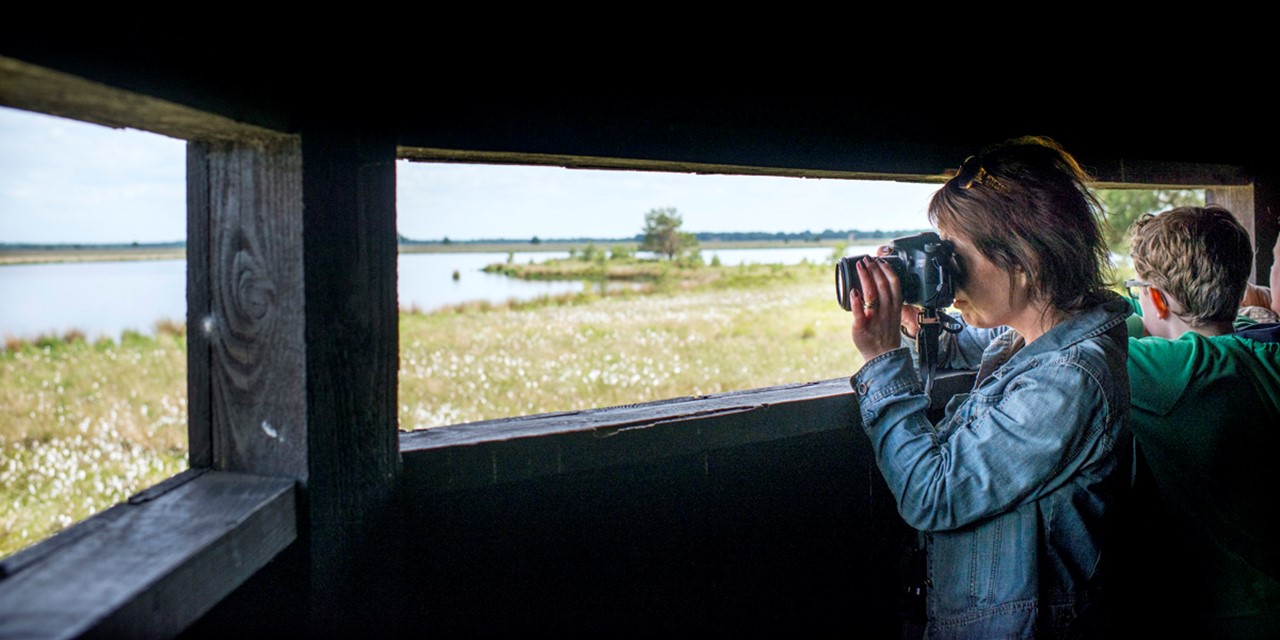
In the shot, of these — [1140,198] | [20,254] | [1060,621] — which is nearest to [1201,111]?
[1060,621]

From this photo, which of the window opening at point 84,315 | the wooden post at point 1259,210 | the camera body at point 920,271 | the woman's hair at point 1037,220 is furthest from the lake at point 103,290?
the wooden post at point 1259,210

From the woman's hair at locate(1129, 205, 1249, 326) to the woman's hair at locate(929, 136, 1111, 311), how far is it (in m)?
0.37

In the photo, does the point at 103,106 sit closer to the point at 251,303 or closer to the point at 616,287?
the point at 251,303

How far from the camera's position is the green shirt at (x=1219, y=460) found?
1.46m

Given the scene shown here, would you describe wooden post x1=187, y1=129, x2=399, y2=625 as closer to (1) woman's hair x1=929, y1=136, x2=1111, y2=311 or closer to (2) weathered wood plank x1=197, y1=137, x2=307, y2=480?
(2) weathered wood plank x1=197, y1=137, x2=307, y2=480

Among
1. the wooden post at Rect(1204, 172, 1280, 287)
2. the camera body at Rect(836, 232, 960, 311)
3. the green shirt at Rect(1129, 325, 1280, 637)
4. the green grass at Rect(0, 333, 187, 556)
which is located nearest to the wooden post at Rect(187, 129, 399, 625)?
the camera body at Rect(836, 232, 960, 311)

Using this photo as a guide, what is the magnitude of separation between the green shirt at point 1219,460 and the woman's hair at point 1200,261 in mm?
88

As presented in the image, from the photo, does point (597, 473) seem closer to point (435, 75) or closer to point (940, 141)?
point (435, 75)

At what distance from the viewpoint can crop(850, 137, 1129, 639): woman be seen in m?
1.15

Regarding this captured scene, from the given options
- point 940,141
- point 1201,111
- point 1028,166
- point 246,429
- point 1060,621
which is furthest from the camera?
point 1201,111

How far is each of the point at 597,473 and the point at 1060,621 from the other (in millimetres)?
804

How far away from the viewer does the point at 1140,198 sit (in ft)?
37.2

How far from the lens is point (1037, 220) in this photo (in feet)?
4.21

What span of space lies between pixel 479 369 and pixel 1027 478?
6.79 metres
